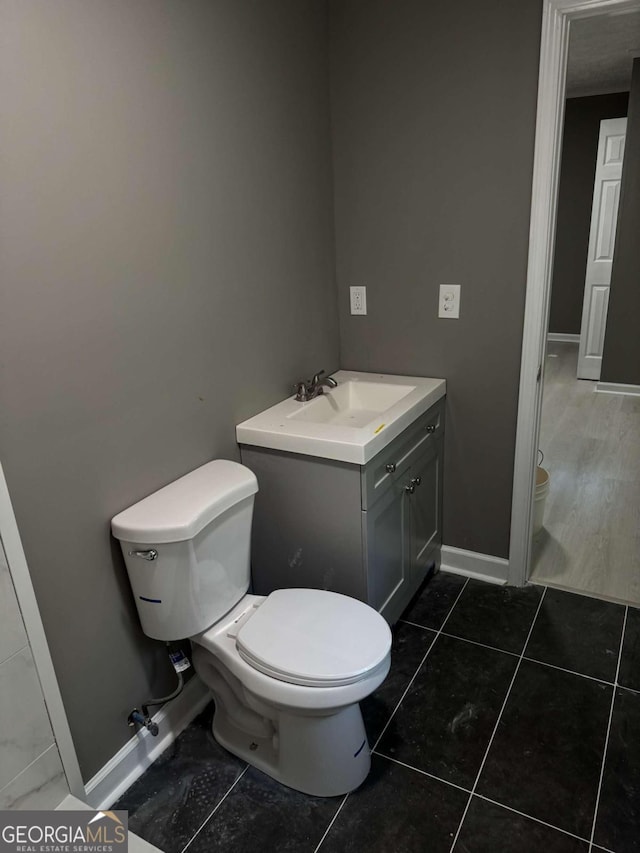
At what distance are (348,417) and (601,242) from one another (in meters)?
3.86

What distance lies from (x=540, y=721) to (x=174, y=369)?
1.52 metres

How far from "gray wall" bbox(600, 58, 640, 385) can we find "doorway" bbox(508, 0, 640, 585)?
2.95 meters

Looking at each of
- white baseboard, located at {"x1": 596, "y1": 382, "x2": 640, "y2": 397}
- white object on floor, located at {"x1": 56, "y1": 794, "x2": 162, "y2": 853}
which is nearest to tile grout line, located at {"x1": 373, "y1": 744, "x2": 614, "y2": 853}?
white object on floor, located at {"x1": 56, "y1": 794, "x2": 162, "y2": 853}

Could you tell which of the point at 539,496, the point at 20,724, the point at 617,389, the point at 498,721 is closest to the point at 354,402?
Answer: the point at 539,496

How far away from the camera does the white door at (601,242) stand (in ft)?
15.5

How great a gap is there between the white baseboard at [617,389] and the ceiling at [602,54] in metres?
2.41

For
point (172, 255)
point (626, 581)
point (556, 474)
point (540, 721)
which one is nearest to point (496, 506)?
point (626, 581)

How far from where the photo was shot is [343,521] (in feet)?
5.95

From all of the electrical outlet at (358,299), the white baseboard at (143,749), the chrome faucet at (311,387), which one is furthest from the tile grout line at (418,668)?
the electrical outlet at (358,299)

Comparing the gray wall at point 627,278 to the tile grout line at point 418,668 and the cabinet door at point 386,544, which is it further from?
the cabinet door at point 386,544

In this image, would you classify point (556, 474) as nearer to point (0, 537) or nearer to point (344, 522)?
point (344, 522)

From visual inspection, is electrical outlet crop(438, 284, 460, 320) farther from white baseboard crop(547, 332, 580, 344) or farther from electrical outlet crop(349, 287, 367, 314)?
white baseboard crop(547, 332, 580, 344)

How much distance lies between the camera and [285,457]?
1865 millimetres

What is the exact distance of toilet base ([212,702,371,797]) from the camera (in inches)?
59.9
